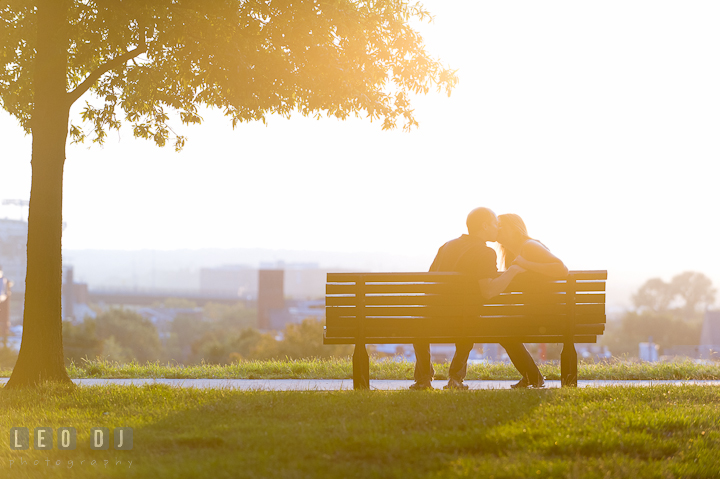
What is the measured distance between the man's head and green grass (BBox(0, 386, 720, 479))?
149 centimetres

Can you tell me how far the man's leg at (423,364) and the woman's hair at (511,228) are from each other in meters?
1.22

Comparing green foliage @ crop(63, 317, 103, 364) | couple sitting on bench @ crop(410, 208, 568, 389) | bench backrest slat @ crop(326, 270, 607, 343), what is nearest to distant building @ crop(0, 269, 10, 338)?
green foliage @ crop(63, 317, 103, 364)

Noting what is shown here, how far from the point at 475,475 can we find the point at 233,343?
167 ft

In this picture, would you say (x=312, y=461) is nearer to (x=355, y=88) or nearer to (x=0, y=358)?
(x=355, y=88)

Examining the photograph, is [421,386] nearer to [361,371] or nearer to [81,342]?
[361,371]

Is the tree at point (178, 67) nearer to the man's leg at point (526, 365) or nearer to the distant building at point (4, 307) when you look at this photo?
the man's leg at point (526, 365)

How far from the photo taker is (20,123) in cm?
902

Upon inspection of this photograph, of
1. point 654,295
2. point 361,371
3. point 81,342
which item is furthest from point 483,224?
point 654,295

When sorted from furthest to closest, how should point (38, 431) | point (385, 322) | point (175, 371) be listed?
point (175, 371)
point (385, 322)
point (38, 431)

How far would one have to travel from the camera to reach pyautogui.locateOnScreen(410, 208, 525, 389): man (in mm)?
5980

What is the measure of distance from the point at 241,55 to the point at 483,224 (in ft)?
11.4

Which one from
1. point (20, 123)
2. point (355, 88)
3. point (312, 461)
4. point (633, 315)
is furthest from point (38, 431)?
point (633, 315)

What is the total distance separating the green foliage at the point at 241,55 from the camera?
7.33 metres

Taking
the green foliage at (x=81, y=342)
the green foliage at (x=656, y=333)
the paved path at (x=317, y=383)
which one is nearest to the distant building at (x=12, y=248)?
the green foliage at (x=81, y=342)
